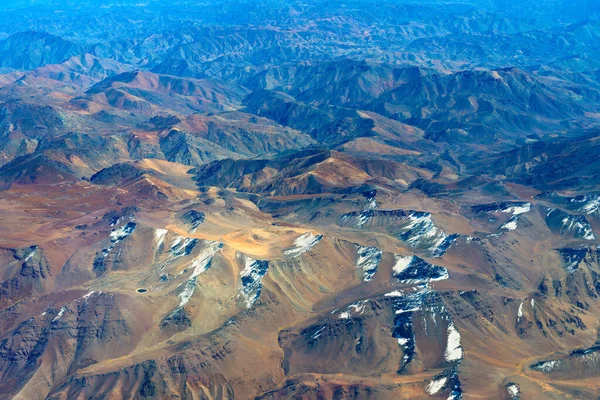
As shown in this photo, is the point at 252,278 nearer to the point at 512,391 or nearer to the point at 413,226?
the point at 413,226

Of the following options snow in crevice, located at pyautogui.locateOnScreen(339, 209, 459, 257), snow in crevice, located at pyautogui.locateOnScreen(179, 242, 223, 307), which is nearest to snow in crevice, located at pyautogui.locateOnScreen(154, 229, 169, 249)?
snow in crevice, located at pyautogui.locateOnScreen(179, 242, 223, 307)

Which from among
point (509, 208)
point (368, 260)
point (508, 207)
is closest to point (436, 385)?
point (368, 260)

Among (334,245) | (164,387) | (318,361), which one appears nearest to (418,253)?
(334,245)

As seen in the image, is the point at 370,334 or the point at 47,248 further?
the point at 47,248

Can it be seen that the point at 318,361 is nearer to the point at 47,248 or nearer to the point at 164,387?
the point at 164,387

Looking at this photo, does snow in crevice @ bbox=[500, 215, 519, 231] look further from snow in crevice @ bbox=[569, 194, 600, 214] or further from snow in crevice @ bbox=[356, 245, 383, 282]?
snow in crevice @ bbox=[356, 245, 383, 282]

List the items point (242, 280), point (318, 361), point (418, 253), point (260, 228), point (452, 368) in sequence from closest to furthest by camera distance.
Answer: point (452, 368) → point (318, 361) → point (242, 280) → point (418, 253) → point (260, 228)
